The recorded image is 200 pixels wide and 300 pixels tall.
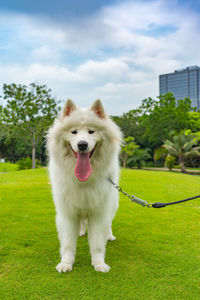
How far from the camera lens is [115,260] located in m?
3.80

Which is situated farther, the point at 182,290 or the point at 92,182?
the point at 92,182

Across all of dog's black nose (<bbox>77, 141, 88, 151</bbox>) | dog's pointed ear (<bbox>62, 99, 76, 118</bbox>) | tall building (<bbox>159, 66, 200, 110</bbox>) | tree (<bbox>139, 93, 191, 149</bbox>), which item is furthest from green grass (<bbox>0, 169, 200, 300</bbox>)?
tall building (<bbox>159, 66, 200, 110</bbox>)

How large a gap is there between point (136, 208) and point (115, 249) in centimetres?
313

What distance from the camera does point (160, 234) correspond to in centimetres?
504

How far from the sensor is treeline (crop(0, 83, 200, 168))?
84.0 feet

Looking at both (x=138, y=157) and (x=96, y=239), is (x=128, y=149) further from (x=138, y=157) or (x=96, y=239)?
(x=96, y=239)

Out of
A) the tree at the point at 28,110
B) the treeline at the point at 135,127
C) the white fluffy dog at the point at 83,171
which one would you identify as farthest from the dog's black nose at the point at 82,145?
the tree at the point at 28,110

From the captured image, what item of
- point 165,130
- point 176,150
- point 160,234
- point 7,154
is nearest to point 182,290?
point 160,234

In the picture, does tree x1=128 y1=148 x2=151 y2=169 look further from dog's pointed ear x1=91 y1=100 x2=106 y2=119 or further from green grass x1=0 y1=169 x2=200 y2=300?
dog's pointed ear x1=91 y1=100 x2=106 y2=119

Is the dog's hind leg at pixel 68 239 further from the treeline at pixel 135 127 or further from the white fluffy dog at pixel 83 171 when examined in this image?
the treeline at pixel 135 127

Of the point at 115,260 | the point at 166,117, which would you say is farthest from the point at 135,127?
the point at 115,260

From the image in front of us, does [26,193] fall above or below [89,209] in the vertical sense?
below

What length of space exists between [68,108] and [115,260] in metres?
2.29

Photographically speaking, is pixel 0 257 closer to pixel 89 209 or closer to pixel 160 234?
pixel 89 209
